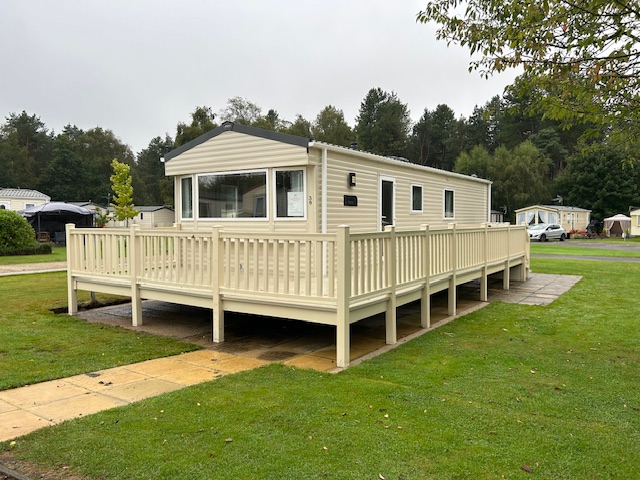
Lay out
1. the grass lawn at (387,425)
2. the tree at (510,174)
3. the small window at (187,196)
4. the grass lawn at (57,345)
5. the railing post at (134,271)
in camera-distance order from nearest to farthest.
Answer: the grass lawn at (387,425) < the grass lawn at (57,345) < the railing post at (134,271) < the small window at (187,196) < the tree at (510,174)

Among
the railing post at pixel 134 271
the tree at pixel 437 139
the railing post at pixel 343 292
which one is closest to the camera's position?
the railing post at pixel 343 292

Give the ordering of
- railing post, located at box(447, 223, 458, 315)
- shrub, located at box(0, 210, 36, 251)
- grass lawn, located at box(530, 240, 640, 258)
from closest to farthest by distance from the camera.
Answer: railing post, located at box(447, 223, 458, 315) < shrub, located at box(0, 210, 36, 251) < grass lawn, located at box(530, 240, 640, 258)

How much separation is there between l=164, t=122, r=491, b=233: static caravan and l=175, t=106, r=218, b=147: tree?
2946cm

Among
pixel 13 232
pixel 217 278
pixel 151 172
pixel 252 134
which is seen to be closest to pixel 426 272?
pixel 217 278

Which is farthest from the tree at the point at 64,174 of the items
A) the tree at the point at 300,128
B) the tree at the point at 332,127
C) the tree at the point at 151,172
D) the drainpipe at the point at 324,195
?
the drainpipe at the point at 324,195

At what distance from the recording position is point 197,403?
337 centimetres

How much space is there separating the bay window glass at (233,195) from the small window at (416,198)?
12.6ft

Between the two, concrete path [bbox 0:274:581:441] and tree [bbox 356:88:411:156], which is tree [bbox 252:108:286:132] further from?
concrete path [bbox 0:274:581:441]

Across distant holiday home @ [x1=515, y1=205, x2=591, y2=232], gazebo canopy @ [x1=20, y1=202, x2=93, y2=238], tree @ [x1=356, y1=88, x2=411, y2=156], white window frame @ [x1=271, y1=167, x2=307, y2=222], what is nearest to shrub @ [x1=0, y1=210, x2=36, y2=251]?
gazebo canopy @ [x1=20, y1=202, x2=93, y2=238]

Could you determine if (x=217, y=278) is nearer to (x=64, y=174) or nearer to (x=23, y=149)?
(x=64, y=174)

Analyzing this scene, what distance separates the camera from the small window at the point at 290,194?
24.6 ft

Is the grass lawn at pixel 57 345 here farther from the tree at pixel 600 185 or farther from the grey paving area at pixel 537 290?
the tree at pixel 600 185

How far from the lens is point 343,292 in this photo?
4375 mm

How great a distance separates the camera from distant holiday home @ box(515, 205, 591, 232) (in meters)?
35.8
